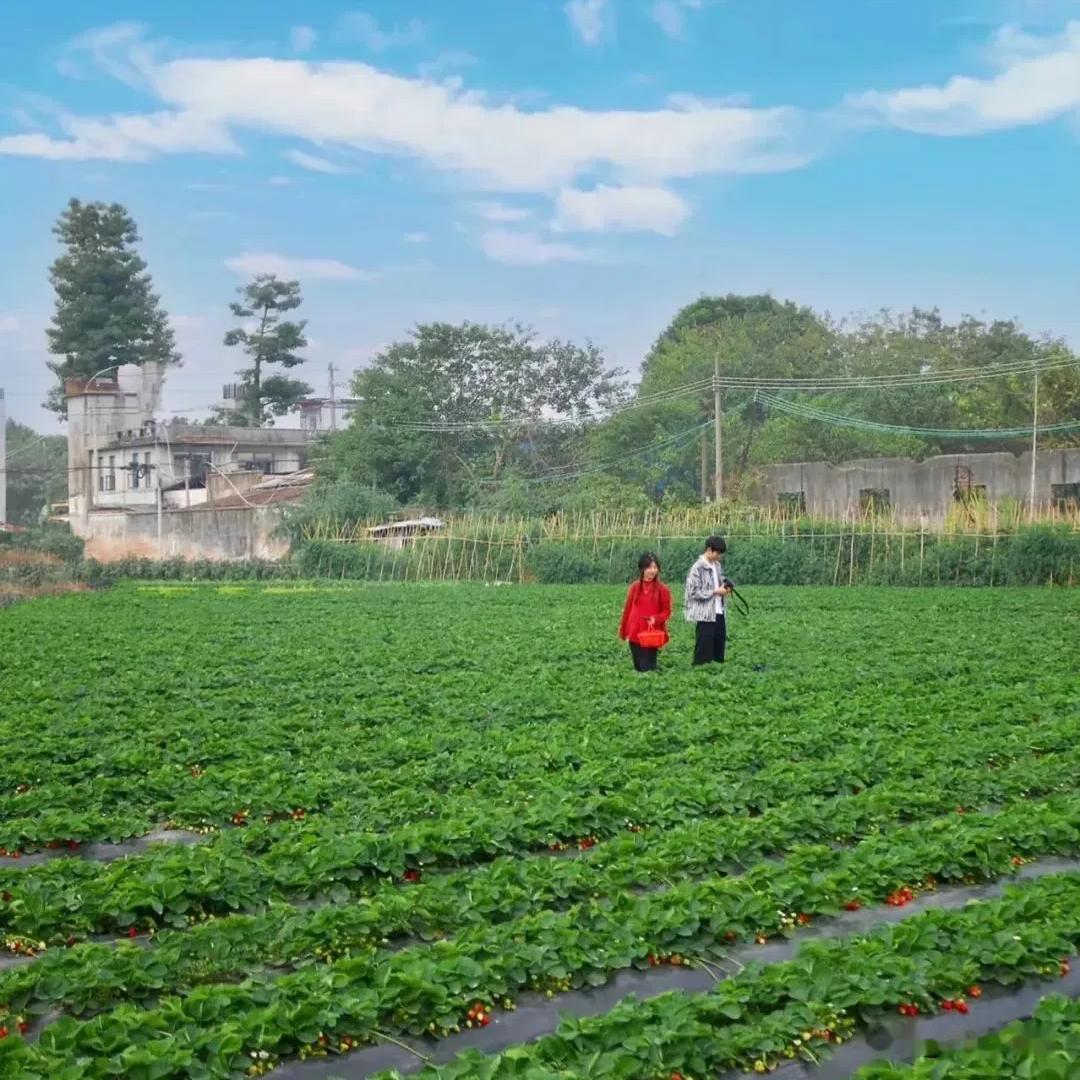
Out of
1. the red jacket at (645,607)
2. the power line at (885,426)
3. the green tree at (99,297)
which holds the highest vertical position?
the green tree at (99,297)

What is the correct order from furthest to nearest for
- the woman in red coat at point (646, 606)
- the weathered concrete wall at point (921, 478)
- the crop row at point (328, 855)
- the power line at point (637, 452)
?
the power line at point (637, 452), the weathered concrete wall at point (921, 478), the woman in red coat at point (646, 606), the crop row at point (328, 855)

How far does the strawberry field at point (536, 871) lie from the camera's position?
544cm

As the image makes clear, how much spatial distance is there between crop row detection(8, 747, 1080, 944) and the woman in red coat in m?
4.99

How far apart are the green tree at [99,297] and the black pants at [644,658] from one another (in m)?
56.1

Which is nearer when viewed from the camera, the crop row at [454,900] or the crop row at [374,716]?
the crop row at [454,900]

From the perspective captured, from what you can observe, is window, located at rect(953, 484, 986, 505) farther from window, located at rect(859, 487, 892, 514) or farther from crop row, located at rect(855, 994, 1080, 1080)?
crop row, located at rect(855, 994, 1080, 1080)

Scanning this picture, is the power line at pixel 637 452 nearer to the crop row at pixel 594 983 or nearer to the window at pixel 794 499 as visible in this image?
the window at pixel 794 499

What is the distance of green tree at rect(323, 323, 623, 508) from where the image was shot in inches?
2167

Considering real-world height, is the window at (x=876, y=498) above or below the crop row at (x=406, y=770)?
above

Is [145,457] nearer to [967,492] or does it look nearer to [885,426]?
[885,426]

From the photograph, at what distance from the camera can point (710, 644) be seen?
1609 centimetres

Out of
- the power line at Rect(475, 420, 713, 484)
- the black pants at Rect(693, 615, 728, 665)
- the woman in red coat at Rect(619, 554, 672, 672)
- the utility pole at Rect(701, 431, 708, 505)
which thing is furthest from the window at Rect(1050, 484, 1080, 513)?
the woman in red coat at Rect(619, 554, 672, 672)

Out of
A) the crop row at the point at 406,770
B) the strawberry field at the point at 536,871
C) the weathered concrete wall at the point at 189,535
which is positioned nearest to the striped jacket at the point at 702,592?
the strawberry field at the point at 536,871

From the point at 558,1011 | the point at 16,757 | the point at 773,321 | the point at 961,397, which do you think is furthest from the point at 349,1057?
the point at 773,321
